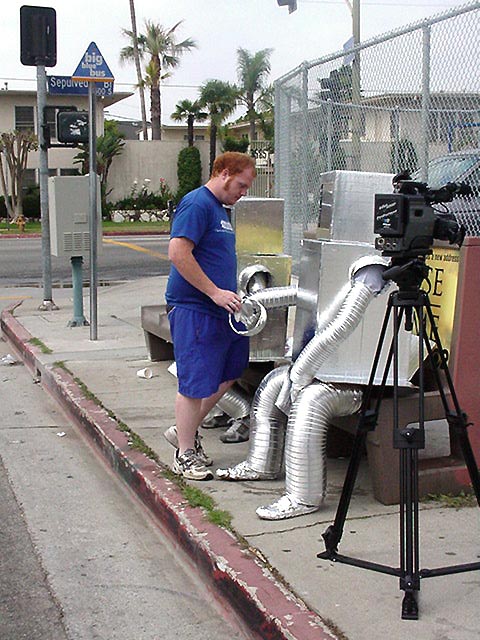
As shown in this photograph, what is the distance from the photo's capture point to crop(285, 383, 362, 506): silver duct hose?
4.63 m

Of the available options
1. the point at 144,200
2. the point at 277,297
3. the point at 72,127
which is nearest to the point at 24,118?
the point at 144,200

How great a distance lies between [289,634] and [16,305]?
35.3 feet

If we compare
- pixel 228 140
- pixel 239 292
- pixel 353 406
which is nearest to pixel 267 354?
pixel 239 292

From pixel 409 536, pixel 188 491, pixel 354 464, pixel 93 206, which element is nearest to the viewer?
Answer: pixel 409 536

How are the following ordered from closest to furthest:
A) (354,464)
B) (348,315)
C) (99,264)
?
(354,464) < (348,315) < (99,264)

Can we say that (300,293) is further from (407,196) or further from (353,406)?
(407,196)

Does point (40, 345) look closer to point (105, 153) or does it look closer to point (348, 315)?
point (348, 315)

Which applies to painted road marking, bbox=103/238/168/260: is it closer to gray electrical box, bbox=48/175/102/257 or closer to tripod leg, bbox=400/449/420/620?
gray electrical box, bbox=48/175/102/257

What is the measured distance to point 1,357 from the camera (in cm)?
1035

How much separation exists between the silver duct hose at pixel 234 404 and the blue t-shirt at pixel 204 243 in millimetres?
1165

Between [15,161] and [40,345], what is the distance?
30.3 meters

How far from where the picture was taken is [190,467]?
17.6ft

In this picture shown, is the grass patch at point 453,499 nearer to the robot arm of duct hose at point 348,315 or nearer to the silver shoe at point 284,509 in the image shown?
the silver shoe at point 284,509

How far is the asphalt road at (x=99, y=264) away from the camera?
17375 mm
